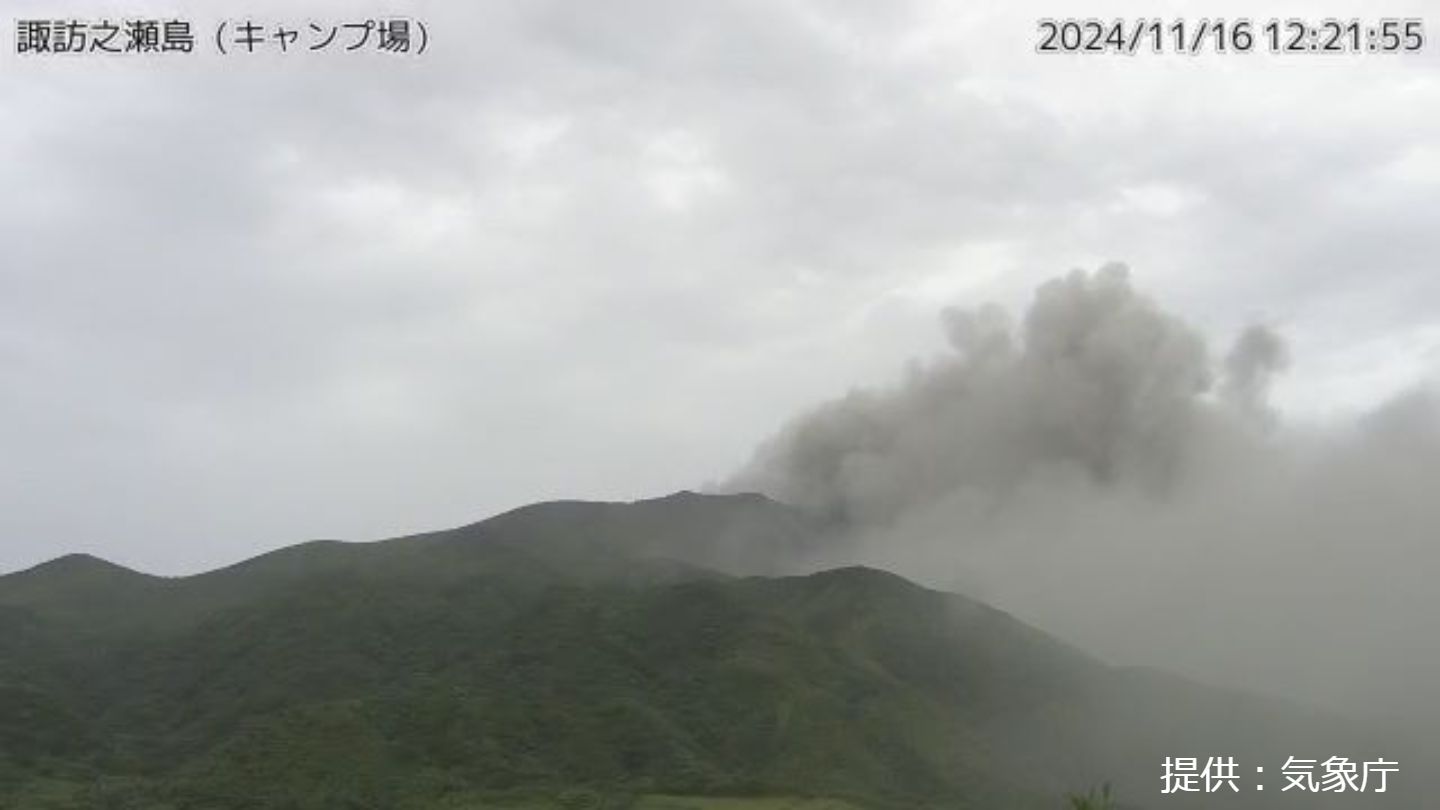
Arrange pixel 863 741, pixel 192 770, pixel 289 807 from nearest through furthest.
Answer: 1. pixel 289 807
2. pixel 192 770
3. pixel 863 741

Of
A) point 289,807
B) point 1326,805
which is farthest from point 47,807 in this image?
point 1326,805

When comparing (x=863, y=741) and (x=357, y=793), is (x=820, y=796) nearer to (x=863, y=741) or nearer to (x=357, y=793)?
(x=863, y=741)

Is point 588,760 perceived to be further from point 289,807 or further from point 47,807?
point 47,807

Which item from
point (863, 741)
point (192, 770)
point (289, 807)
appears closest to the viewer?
point (289, 807)

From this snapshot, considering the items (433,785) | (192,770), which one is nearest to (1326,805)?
(433,785)

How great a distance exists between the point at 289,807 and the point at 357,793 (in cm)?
813

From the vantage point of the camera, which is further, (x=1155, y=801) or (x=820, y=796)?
(x=1155, y=801)

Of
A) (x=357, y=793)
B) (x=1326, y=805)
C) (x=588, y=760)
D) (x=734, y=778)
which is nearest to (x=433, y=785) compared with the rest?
(x=357, y=793)

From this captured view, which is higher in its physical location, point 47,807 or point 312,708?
point 312,708

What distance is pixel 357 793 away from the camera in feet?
548

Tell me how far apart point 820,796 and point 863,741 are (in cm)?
2171

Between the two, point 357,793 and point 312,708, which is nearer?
point 357,793

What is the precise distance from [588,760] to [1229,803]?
3295 inches

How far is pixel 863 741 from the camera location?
630 ft
